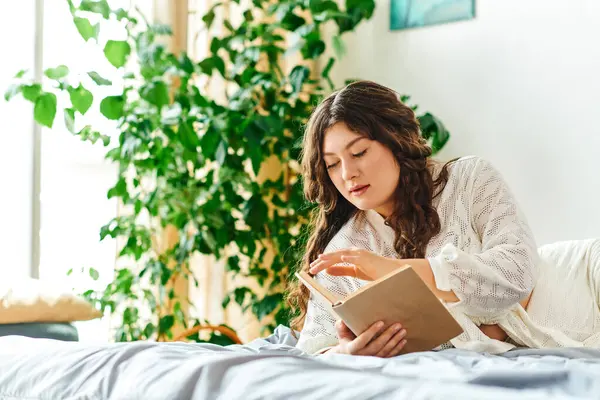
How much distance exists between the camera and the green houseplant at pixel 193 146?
288cm

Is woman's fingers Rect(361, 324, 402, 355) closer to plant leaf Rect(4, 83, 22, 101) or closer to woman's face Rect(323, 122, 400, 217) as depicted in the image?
woman's face Rect(323, 122, 400, 217)

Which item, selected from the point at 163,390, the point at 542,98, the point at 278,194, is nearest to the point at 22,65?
the point at 278,194

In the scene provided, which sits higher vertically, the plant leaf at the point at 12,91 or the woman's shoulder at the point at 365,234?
the plant leaf at the point at 12,91

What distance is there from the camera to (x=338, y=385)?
1.03 meters

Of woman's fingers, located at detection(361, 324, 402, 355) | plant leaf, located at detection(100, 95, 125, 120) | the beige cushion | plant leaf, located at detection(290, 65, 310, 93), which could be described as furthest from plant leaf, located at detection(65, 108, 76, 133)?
woman's fingers, located at detection(361, 324, 402, 355)

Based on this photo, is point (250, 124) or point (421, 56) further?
point (421, 56)

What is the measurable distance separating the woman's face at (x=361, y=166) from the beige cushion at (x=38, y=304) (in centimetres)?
84

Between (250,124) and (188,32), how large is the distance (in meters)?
0.65

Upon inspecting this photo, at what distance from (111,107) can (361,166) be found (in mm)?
1283

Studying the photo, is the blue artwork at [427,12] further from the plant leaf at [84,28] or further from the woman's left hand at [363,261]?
the woman's left hand at [363,261]

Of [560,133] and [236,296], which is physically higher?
[560,133]

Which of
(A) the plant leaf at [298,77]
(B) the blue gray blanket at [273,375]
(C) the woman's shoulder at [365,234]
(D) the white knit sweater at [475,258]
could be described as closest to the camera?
(B) the blue gray blanket at [273,375]

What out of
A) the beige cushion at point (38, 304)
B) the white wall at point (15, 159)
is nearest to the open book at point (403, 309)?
the beige cushion at point (38, 304)

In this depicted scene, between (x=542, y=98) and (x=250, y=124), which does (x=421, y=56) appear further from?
(x=250, y=124)
